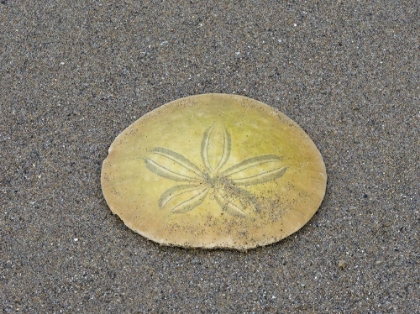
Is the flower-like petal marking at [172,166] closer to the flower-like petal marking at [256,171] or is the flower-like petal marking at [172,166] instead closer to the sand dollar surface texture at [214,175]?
the sand dollar surface texture at [214,175]

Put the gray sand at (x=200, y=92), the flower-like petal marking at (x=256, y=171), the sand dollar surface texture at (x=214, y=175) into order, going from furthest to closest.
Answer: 1. the flower-like petal marking at (x=256, y=171)
2. the sand dollar surface texture at (x=214, y=175)
3. the gray sand at (x=200, y=92)

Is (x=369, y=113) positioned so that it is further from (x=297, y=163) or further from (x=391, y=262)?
(x=391, y=262)

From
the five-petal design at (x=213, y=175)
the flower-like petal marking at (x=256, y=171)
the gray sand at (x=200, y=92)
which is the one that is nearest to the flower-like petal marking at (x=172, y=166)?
the five-petal design at (x=213, y=175)

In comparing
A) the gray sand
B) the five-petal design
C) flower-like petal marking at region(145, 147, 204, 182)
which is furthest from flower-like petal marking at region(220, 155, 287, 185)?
the gray sand

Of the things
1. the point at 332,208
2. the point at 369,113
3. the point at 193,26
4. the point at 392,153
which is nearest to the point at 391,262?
the point at 332,208

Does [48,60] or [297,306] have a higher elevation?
[48,60]

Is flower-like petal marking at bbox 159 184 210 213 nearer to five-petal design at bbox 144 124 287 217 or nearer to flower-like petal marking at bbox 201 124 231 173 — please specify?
five-petal design at bbox 144 124 287 217
